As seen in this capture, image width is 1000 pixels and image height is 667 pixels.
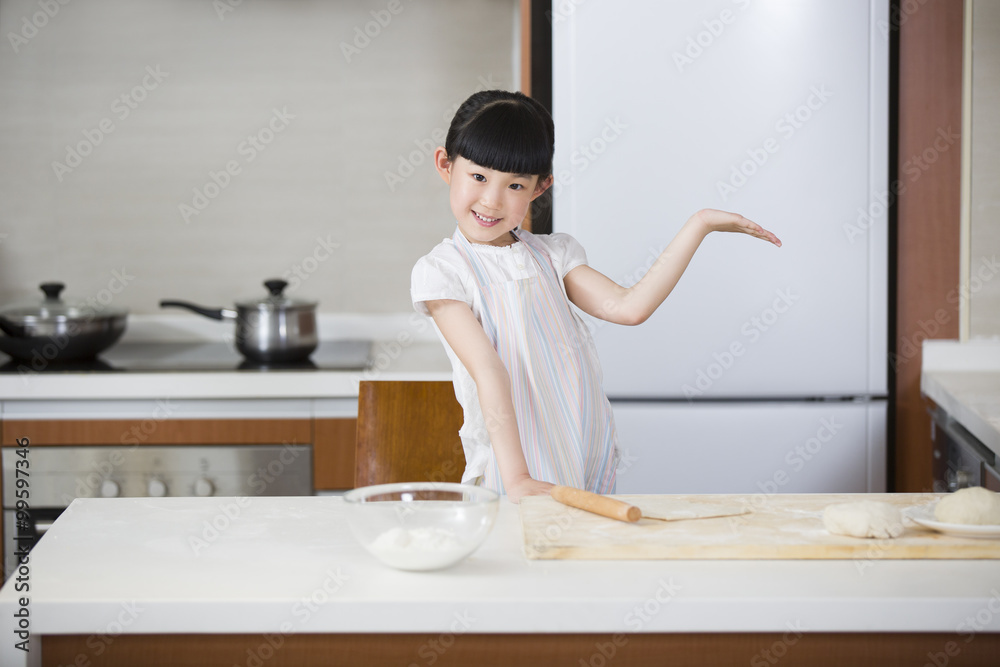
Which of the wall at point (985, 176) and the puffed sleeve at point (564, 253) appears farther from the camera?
the wall at point (985, 176)

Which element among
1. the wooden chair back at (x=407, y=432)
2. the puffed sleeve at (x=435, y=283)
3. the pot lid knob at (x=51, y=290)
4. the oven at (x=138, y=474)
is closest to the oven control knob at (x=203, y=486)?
the oven at (x=138, y=474)

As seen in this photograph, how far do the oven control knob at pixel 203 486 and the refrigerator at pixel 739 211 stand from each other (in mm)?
875

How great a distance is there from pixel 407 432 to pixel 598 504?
1.61ft

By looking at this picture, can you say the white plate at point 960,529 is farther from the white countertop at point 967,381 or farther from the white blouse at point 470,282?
the white countertop at point 967,381

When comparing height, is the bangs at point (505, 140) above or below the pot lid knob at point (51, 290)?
above

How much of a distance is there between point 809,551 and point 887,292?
1.18 m

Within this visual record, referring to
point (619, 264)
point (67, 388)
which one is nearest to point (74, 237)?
point (67, 388)

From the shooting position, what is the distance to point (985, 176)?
1.83m

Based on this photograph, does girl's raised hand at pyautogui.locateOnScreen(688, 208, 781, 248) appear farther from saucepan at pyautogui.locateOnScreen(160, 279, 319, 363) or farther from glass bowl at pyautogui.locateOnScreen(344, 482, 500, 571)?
saucepan at pyautogui.locateOnScreen(160, 279, 319, 363)

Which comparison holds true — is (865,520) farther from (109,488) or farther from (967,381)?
(109,488)

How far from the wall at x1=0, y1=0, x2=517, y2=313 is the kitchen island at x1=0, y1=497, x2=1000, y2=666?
171cm

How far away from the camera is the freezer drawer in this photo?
1.84 m

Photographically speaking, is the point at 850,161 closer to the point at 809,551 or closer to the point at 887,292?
→ the point at 887,292

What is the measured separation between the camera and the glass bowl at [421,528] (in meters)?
0.76
